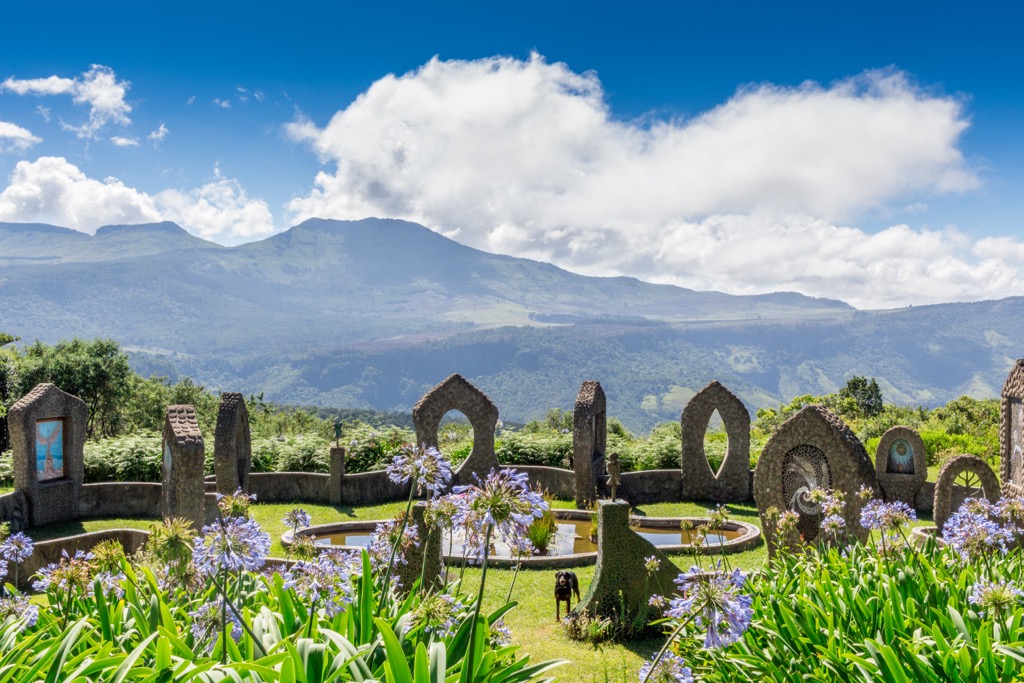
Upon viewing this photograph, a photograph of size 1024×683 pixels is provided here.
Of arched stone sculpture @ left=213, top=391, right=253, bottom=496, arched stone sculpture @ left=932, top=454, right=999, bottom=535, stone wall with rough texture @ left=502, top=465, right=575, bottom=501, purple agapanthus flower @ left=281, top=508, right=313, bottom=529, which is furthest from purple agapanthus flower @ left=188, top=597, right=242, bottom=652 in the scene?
stone wall with rough texture @ left=502, top=465, right=575, bottom=501

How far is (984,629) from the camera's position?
405 cm

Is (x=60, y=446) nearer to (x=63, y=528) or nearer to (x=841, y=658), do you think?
(x=63, y=528)

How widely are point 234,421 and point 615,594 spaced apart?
31.2 feet

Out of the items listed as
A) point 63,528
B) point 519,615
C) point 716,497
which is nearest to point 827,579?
point 519,615

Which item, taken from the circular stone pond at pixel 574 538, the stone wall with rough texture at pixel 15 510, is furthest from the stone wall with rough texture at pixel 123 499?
the circular stone pond at pixel 574 538

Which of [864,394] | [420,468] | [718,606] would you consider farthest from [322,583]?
[864,394]

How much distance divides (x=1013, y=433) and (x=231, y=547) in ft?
39.8

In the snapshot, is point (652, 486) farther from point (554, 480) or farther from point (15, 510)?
point (15, 510)

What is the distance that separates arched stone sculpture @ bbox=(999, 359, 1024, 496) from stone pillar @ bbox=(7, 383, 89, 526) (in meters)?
17.6

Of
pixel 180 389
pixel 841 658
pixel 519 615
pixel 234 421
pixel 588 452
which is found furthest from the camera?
pixel 180 389

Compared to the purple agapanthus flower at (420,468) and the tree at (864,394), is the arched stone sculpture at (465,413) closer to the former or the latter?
the purple agapanthus flower at (420,468)

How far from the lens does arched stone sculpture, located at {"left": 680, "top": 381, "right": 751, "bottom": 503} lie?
18484 mm

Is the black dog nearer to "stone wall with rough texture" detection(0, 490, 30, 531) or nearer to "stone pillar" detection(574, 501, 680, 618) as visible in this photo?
"stone pillar" detection(574, 501, 680, 618)

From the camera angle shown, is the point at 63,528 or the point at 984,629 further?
the point at 63,528
